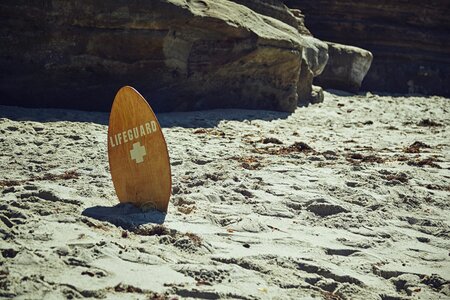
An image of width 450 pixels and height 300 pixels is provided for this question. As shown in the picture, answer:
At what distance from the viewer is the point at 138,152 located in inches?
185

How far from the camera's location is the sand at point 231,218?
11.4 feet

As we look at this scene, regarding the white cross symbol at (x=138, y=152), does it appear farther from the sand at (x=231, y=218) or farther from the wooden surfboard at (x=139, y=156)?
A: the sand at (x=231, y=218)

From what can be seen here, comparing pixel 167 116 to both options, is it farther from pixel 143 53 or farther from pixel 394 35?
pixel 394 35

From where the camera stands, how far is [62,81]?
26.3 ft

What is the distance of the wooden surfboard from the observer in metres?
4.63

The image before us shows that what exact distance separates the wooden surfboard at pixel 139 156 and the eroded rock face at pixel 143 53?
345 cm

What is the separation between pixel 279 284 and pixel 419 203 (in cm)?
213

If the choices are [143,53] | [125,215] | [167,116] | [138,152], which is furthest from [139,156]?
[143,53]

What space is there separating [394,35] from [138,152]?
10422 millimetres

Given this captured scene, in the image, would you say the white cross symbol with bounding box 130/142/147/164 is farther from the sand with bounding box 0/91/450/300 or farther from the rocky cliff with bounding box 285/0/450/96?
the rocky cliff with bounding box 285/0/450/96

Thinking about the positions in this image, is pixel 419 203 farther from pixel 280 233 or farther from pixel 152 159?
pixel 152 159

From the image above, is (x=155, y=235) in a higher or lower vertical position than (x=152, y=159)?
lower

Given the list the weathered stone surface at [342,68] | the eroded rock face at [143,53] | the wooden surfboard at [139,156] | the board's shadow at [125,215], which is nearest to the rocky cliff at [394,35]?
the weathered stone surface at [342,68]

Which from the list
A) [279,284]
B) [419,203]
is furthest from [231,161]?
[279,284]
